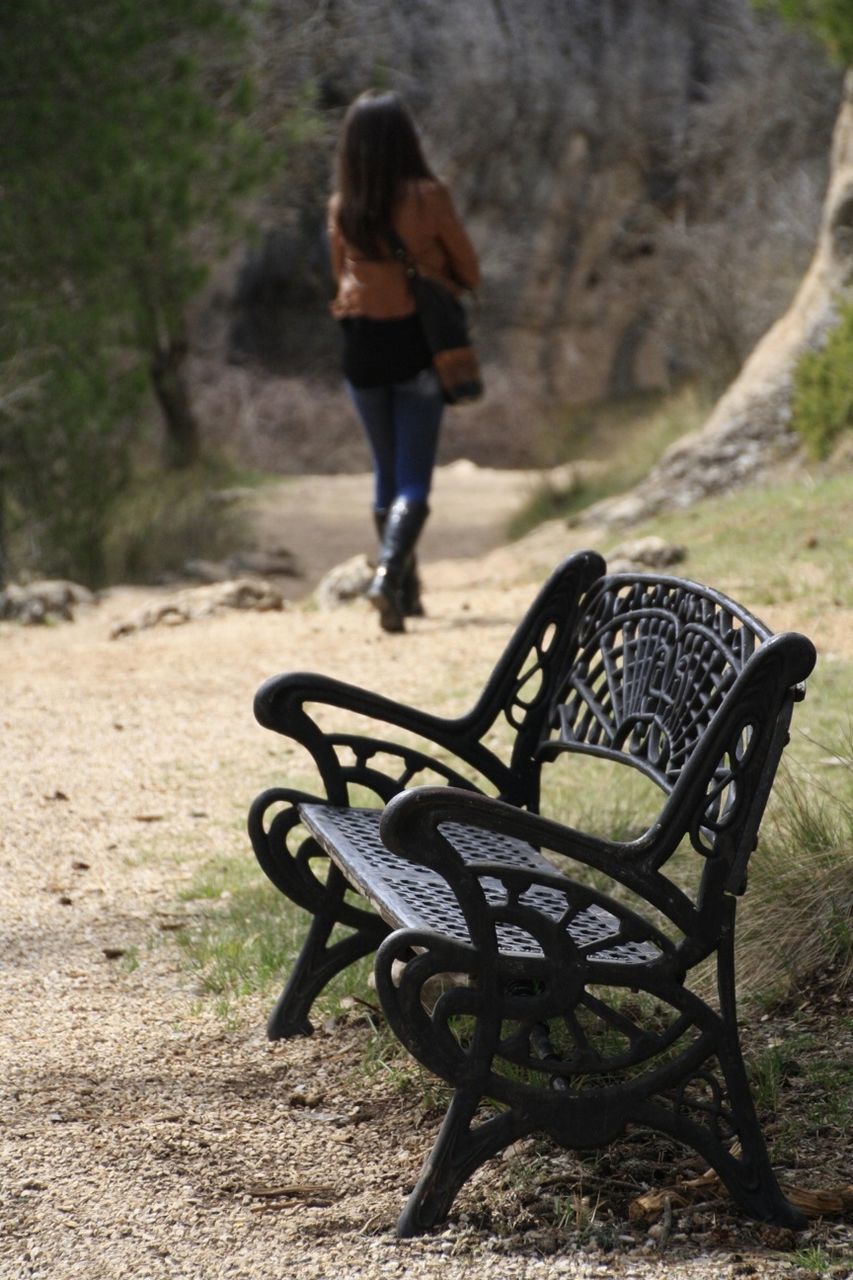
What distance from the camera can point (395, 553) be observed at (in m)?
6.87

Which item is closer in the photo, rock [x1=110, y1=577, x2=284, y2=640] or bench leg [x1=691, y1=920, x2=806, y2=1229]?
bench leg [x1=691, y1=920, x2=806, y2=1229]

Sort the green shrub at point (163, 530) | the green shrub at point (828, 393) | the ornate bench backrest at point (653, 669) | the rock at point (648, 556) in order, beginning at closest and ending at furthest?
the ornate bench backrest at point (653, 669)
the rock at point (648, 556)
the green shrub at point (828, 393)
the green shrub at point (163, 530)

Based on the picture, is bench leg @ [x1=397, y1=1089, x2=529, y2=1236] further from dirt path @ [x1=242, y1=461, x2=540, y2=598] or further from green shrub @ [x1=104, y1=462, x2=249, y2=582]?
green shrub @ [x1=104, y1=462, x2=249, y2=582]

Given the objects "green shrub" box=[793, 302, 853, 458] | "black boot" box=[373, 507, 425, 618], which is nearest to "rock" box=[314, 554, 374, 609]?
"black boot" box=[373, 507, 425, 618]

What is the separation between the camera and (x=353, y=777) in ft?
10.3

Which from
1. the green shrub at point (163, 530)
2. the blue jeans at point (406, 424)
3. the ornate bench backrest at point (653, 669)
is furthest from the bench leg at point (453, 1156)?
the green shrub at point (163, 530)

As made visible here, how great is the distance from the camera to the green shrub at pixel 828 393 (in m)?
10.6

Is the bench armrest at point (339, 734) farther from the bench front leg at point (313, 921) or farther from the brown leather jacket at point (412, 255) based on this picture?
the brown leather jacket at point (412, 255)

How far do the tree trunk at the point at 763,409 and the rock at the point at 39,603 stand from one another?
4079 mm

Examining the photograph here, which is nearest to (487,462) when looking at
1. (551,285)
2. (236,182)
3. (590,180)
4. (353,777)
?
(551,285)

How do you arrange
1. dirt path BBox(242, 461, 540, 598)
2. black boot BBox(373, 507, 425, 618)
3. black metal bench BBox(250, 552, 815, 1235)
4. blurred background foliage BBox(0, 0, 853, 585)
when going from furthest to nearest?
blurred background foliage BBox(0, 0, 853, 585) < dirt path BBox(242, 461, 540, 598) < black boot BBox(373, 507, 425, 618) < black metal bench BBox(250, 552, 815, 1235)

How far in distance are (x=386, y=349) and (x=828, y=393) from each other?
4.94 m

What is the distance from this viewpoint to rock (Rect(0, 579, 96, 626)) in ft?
29.0

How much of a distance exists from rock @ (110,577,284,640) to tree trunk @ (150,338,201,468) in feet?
27.3
